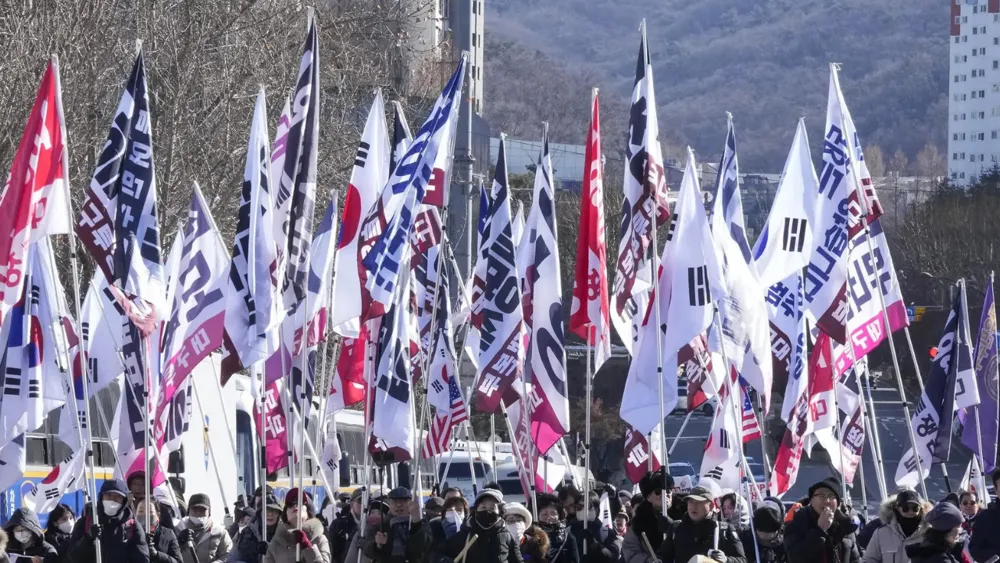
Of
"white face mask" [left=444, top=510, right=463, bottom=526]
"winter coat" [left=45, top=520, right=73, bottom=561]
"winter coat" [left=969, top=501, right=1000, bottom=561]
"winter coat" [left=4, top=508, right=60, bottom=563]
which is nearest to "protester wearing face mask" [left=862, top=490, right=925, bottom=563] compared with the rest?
"winter coat" [left=969, top=501, right=1000, bottom=561]

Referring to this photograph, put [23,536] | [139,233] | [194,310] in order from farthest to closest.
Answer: [194,310]
[139,233]
[23,536]

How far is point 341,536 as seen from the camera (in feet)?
53.1

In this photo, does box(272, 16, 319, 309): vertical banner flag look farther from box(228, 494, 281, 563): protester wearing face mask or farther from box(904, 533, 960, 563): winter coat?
box(904, 533, 960, 563): winter coat

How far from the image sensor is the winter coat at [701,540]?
11.8 meters

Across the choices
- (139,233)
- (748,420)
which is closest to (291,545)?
(139,233)

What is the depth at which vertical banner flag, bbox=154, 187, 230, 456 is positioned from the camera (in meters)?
15.2

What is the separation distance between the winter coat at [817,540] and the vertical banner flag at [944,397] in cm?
689

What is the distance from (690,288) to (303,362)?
9.79 ft

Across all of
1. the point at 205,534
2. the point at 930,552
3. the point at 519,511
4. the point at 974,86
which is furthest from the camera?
the point at 974,86

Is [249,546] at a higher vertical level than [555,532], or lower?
lower

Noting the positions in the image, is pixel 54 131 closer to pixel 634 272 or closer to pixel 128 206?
pixel 128 206

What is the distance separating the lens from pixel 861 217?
17469 mm

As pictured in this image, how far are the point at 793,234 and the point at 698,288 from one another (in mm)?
3728

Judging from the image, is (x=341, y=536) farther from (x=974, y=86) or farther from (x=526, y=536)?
(x=974, y=86)
